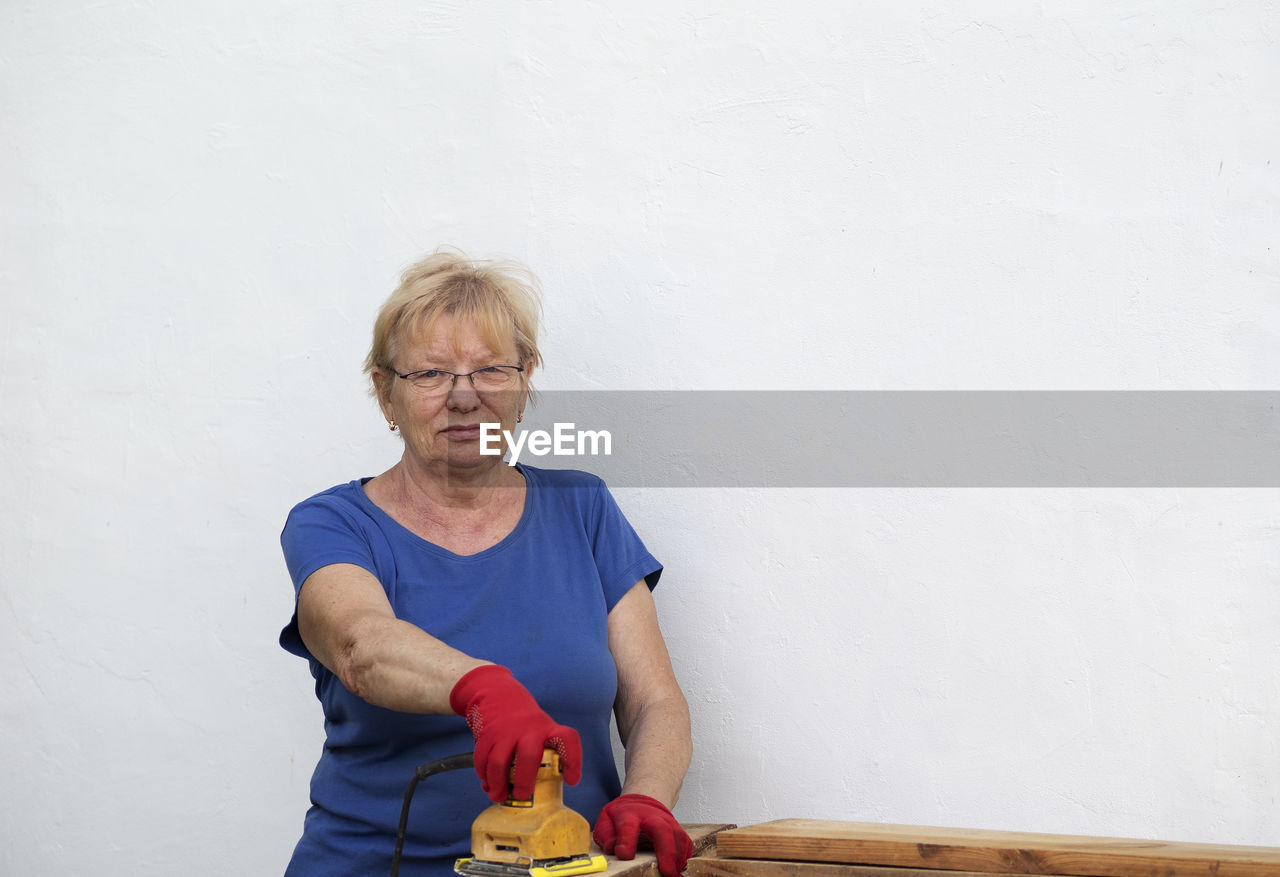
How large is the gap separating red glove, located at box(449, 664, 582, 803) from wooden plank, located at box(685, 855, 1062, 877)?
0.26 meters

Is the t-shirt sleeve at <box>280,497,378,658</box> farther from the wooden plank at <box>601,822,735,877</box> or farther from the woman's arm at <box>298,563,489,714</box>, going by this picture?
the wooden plank at <box>601,822,735,877</box>

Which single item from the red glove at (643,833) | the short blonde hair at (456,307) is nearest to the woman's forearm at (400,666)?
the red glove at (643,833)

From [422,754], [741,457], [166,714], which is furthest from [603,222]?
[166,714]

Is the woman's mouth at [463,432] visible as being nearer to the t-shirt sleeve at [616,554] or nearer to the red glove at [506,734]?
the t-shirt sleeve at [616,554]

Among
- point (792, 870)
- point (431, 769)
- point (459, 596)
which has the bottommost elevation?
point (792, 870)

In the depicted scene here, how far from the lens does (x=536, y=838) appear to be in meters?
1.36

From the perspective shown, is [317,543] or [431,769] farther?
[317,543]

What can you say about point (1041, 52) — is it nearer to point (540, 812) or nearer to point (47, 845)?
point (540, 812)

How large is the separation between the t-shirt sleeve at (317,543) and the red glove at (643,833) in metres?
Answer: 0.52

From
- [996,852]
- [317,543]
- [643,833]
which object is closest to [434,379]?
[317,543]

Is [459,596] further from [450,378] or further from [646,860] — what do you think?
[646,860]

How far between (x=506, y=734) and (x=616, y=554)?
67 centimetres

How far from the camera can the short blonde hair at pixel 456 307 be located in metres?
1.90

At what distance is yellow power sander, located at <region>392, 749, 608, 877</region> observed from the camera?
1.36m
